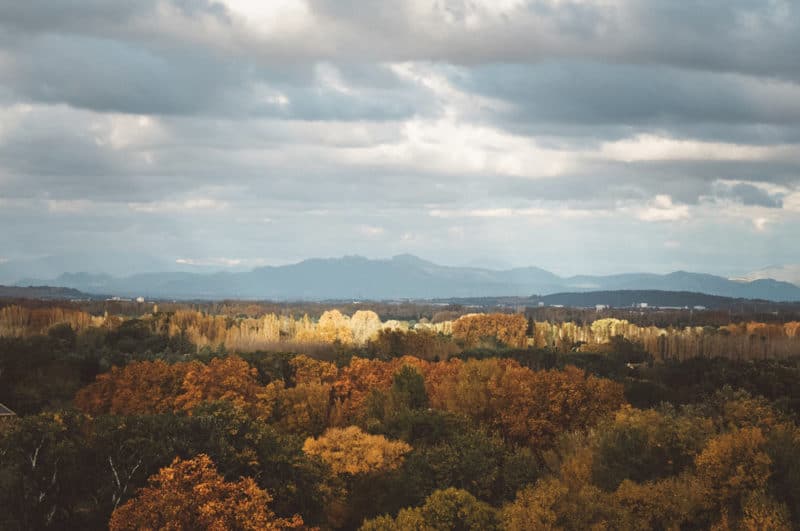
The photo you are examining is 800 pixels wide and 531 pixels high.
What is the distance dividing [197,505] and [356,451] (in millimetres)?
22136

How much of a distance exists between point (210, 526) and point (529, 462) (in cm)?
2940

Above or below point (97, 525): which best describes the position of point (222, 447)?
above

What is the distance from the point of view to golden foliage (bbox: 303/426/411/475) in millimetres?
67438

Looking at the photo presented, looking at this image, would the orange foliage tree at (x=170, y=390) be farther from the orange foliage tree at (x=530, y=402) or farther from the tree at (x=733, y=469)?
the tree at (x=733, y=469)

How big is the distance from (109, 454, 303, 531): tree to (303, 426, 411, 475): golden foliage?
627 inches

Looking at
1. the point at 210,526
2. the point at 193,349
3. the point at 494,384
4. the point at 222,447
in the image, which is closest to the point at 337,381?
the point at 494,384

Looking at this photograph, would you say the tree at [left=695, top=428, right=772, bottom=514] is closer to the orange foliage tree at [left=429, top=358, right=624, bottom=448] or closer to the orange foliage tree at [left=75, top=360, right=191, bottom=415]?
the orange foliage tree at [left=429, top=358, right=624, bottom=448]

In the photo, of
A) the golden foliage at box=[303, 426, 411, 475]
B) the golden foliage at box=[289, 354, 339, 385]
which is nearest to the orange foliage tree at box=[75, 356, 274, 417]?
the golden foliage at box=[289, 354, 339, 385]

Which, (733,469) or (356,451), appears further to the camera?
(356,451)

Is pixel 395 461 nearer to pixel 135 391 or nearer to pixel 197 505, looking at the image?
pixel 197 505

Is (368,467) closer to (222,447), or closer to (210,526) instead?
(222,447)

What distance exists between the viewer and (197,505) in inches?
1909

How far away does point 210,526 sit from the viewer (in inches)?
1863

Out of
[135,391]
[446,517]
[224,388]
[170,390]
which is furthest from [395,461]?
[135,391]
